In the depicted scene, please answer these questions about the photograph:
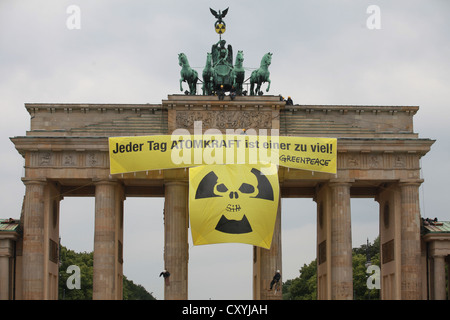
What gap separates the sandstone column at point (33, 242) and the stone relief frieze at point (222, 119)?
10584 millimetres

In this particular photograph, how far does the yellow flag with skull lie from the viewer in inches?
2496

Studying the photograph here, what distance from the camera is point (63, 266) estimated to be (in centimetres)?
11200

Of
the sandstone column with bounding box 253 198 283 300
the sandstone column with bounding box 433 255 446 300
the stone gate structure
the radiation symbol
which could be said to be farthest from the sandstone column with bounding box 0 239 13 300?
the sandstone column with bounding box 433 255 446 300

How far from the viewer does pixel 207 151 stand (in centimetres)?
6694

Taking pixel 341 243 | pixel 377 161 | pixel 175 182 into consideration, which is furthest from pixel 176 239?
pixel 377 161

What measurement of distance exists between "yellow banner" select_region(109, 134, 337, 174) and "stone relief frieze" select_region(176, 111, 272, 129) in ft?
6.77

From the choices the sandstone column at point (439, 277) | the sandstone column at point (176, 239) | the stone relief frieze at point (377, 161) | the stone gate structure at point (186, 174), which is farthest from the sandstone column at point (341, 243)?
the sandstone column at point (176, 239)

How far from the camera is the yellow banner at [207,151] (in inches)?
2630

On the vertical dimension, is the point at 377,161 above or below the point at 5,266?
above

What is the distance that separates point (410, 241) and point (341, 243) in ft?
15.6

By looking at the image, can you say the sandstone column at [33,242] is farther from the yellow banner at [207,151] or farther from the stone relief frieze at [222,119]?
the stone relief frieze at [222,119]

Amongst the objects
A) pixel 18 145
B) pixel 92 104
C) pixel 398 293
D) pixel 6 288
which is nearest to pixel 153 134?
pixel 92 104

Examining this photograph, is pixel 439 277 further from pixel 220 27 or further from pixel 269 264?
pixel 220 27
